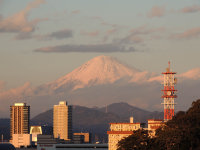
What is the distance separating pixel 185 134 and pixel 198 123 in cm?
755

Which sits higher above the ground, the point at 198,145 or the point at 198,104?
the point at 198,104

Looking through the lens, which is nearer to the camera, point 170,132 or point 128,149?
point 170,132

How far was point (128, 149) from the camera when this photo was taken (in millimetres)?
199875

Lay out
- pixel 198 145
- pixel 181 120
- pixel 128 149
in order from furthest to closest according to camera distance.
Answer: pixel 128 149 < pixel 181 120 < pixel 198 145

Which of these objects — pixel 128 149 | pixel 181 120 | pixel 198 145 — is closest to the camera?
pixel 198 145

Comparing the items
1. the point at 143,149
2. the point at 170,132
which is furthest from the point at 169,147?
the point at 143,149

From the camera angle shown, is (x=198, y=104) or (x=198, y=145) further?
(x=198, y=104)

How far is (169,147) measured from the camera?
178 metres

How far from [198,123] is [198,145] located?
11.1m

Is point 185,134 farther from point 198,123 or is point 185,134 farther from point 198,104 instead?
point 198,104

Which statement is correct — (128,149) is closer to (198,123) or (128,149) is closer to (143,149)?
(143,149)

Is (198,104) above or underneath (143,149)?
above

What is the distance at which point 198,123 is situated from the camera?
7062 inches

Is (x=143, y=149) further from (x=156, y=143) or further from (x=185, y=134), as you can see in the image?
(x=185, y=134)
